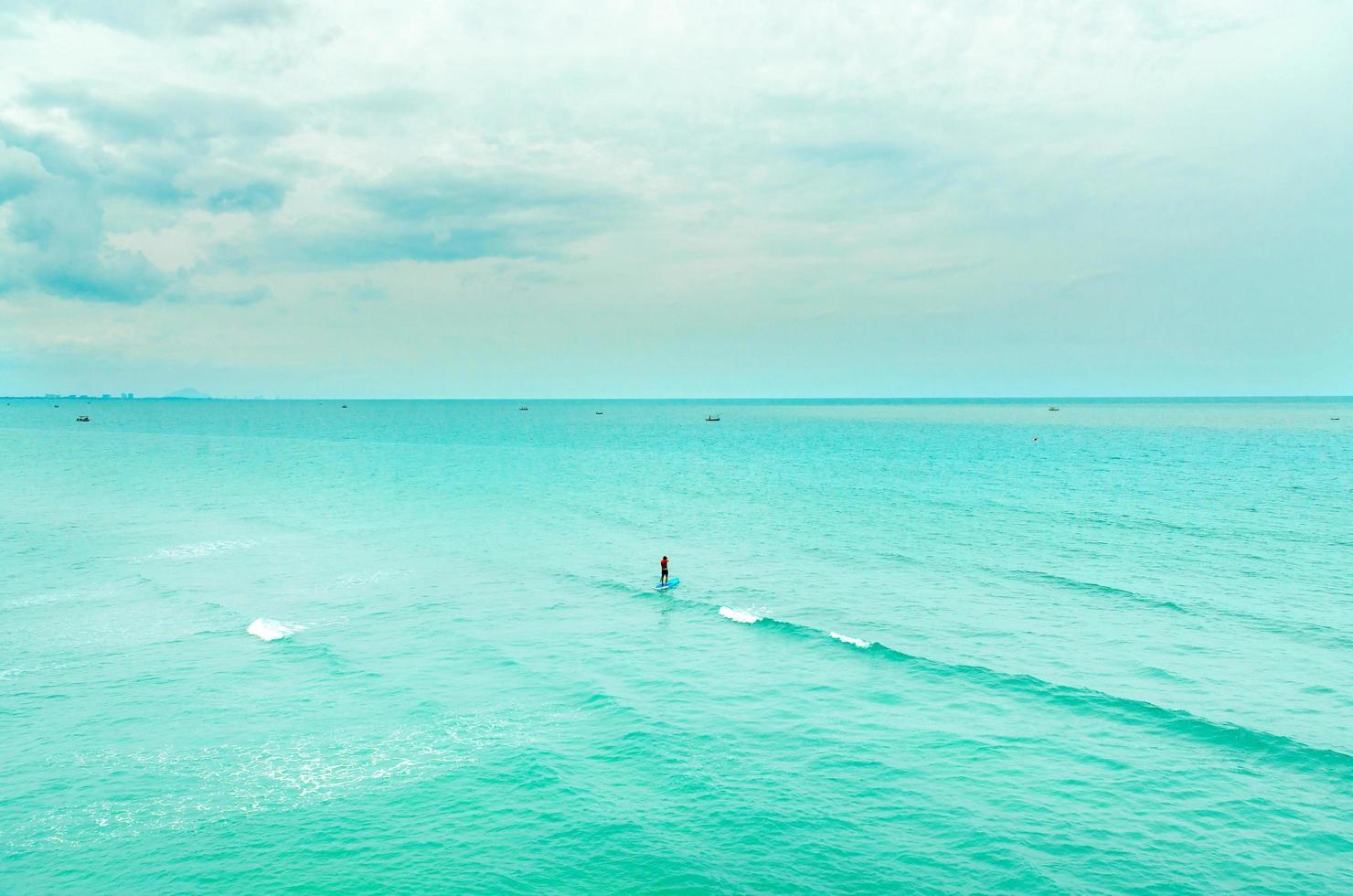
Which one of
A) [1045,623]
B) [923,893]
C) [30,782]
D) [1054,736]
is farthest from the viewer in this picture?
[1045,623]

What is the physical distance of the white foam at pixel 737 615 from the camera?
158 feet

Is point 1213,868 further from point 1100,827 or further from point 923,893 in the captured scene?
point 923,893

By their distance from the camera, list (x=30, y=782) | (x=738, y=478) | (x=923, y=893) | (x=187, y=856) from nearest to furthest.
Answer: (x=923, y=893) → (x=187, y=856) → (x=30, y=782) → (x=738, y=478)

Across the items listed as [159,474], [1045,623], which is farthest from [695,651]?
[159,474]

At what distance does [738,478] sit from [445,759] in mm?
97496

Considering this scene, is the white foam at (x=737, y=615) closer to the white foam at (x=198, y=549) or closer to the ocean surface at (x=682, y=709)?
the ocean surface at (x=682, y=709)

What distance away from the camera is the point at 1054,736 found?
105 ft

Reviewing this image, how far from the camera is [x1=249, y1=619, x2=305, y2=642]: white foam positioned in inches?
1747

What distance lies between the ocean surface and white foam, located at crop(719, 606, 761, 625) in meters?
0.25

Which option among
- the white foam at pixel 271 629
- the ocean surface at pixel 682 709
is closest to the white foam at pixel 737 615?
the ocean surface at pixel 682 709

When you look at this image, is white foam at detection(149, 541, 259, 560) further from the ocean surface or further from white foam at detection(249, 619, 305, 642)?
white foam at detection(249, 619, 305, 642)

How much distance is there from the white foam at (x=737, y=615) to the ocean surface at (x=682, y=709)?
0.25 metres

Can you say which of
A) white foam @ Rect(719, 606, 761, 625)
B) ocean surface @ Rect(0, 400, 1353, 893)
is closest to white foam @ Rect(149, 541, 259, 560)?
ocean surface @ Rect(0, 400, 1353, 893)

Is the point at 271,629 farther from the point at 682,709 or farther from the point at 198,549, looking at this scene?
the point at 198,549
